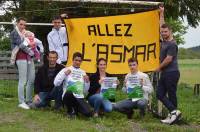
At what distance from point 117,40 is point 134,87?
127cm

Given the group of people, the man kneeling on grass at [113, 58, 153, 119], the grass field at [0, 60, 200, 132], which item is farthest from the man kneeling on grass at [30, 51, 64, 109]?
the man kneeling on grass at [113, 58, 153, 119]

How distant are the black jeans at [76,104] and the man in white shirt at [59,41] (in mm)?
1496

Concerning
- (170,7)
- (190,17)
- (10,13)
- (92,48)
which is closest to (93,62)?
(92,48)

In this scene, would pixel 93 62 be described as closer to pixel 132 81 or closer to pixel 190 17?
pixel 132 81

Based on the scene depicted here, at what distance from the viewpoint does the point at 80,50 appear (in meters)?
12.5

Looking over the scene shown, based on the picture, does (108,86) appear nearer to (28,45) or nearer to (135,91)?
(135,91)

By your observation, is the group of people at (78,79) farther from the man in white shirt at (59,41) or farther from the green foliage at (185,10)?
the green foliage at (185,10)

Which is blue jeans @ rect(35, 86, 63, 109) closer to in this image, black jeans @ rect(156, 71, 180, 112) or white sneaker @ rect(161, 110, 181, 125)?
black jeans @ rect(156, 71, 180, 112)

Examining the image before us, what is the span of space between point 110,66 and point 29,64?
169 centimetres

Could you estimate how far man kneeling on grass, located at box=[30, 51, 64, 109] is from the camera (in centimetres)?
1203

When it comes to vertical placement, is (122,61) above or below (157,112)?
above

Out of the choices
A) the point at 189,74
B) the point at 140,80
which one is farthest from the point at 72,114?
the point at 189,74

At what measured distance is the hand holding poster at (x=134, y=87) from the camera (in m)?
11.5

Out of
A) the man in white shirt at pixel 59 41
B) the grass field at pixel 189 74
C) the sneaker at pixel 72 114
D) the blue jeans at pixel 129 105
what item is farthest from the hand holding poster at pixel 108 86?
the grass field at pixel 189 74
